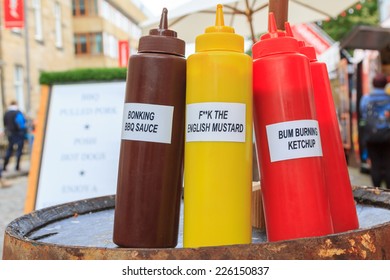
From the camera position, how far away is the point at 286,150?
3.03ft

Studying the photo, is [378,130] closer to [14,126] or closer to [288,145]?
[288,145]

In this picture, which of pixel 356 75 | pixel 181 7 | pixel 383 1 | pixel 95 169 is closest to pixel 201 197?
pixel 95 169

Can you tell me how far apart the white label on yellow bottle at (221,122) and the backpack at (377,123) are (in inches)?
204

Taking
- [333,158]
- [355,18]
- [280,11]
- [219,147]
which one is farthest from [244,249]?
[355,18]

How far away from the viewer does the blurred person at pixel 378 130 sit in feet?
19.1

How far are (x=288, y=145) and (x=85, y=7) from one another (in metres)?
34.0

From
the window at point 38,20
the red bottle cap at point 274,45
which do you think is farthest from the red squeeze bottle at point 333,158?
the window at point 38,20

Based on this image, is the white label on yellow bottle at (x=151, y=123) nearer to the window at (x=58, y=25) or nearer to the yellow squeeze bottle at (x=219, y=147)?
the yellow squeeze bottle at (x=219, y=147)

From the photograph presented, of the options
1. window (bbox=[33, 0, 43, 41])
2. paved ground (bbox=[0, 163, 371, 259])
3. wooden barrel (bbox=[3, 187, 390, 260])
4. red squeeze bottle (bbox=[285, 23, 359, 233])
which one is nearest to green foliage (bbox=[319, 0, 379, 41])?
paved ground (bbox=[0, 163, 371, 259])

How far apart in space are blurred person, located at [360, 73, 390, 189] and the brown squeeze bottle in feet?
17.0

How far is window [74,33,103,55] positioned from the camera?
110ft

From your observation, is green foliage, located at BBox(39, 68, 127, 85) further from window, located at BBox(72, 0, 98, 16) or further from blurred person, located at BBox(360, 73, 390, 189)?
window, located at BBox(72, 0, 98, 16)

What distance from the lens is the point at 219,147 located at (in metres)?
0.90

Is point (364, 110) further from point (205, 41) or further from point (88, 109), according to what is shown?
point (205, 41)
